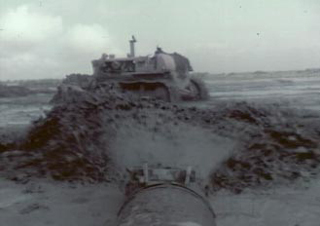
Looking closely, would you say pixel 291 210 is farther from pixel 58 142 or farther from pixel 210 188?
pixel 58 142

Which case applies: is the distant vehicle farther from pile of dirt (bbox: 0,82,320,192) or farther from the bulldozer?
pile of dirt (bbox: 0,82,320,192)

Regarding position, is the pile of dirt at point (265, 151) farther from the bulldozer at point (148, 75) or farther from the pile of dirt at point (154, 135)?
the bulldozer at point (148, 75)

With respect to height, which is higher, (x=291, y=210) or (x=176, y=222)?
(x=176, y=222)

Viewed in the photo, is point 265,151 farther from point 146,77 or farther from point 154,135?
point 146,77

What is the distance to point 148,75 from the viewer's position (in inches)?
911

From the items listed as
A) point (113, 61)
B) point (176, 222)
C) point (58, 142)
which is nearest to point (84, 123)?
point (58, 142)

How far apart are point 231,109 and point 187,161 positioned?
4048mm

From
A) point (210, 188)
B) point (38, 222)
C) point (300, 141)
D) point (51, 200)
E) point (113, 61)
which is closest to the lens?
point (38, 222)

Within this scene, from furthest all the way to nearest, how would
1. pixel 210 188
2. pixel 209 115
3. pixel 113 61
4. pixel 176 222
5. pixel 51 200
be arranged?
pixel 113 61 < pixel 209 115 < pixel 210 188 < pixel 51 200 < pixel 176 222

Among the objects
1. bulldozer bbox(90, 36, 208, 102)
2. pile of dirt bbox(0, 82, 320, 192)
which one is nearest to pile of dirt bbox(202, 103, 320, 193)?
pile of dirt bbox(0, 82, 320, 192)

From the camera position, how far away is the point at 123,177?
909 cm

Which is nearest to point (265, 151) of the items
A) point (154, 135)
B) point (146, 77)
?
point (154, 135)

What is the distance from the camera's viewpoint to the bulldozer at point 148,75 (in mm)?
22500

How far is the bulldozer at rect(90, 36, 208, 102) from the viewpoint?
886 inches
